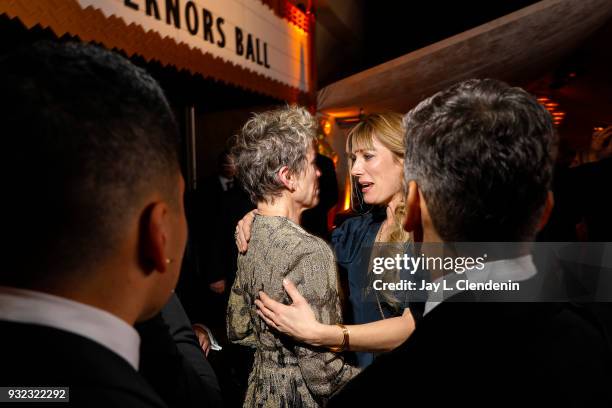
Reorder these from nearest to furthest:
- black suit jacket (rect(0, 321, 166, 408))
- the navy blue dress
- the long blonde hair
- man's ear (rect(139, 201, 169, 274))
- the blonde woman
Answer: black suit jacket (rect(0, 321, 166, 408))
man's ear (rect(139, 201, 169, 274))
the blonde woman
the navy blue dress
the long blonde hair

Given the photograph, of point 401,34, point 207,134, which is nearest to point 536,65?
point 401,34

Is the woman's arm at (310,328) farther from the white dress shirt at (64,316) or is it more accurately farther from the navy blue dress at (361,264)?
the white dress shirt at (64,316)

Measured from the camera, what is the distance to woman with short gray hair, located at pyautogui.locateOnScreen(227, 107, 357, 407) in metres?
1.47

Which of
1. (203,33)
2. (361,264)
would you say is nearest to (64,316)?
(361,264)

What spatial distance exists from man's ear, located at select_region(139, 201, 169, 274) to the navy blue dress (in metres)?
1.23

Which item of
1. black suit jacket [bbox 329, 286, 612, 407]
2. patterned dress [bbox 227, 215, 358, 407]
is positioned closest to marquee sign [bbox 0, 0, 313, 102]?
patterned dress [bbox 227, 215, 358, 407]

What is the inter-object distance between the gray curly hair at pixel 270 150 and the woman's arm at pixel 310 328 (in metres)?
0.43

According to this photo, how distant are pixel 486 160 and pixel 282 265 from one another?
872mm

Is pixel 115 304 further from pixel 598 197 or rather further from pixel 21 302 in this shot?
pixel 598 197

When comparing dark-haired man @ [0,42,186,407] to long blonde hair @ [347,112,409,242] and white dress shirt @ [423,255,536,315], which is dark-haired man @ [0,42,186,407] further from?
long blonde hair @ [347,112,409,242]

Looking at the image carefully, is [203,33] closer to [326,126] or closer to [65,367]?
[326,126]

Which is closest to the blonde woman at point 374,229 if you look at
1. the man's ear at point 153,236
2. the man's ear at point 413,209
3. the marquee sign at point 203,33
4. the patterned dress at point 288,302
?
the patterned dress at point 288,302

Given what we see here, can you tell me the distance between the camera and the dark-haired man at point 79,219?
0.52m

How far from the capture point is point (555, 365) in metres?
0.67
